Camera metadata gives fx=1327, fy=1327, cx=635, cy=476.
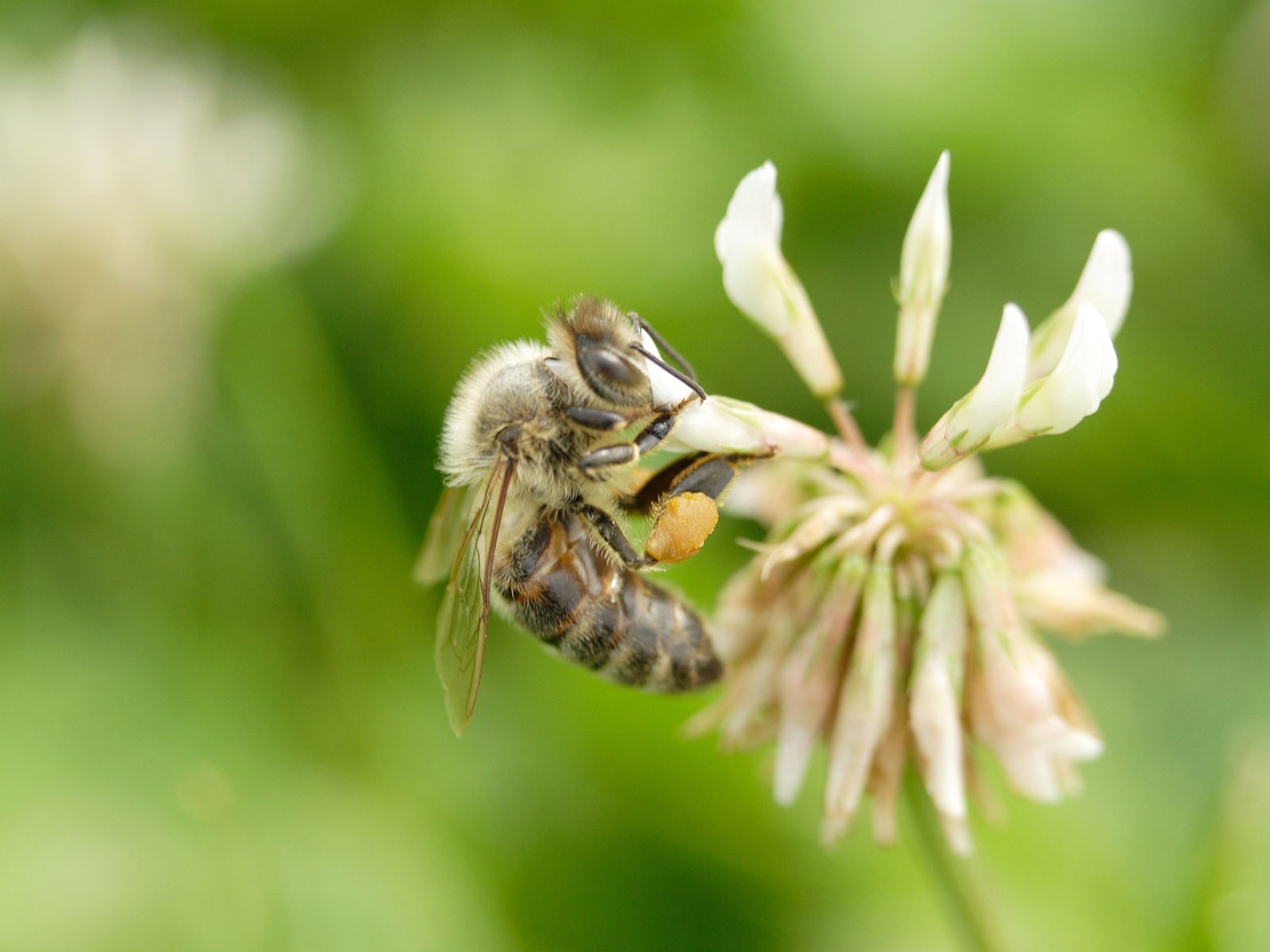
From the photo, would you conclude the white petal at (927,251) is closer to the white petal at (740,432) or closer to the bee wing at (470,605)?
the white petal at (740,432)

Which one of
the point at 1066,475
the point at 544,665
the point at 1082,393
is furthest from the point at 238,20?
the point at 1082,393

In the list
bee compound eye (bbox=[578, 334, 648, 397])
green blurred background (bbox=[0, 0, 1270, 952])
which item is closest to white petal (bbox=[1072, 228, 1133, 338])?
bee compound eye (bbox=[578, 334, 648, 397])

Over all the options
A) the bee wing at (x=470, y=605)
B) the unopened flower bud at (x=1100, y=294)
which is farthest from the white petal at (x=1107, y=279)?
the bee wing at (x=470, y=605)

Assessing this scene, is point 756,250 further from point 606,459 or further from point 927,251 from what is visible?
point 606,459

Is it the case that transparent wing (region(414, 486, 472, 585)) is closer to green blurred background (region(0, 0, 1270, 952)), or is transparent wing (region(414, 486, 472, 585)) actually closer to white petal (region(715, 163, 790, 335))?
white petal (region(715, 163, 790, 335))

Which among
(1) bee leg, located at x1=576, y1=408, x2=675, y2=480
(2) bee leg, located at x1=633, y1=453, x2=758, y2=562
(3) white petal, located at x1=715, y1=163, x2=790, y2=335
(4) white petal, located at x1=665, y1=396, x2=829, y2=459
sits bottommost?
(2) bee leg, located at x1=633, y1=453, x2=758, y2=562
